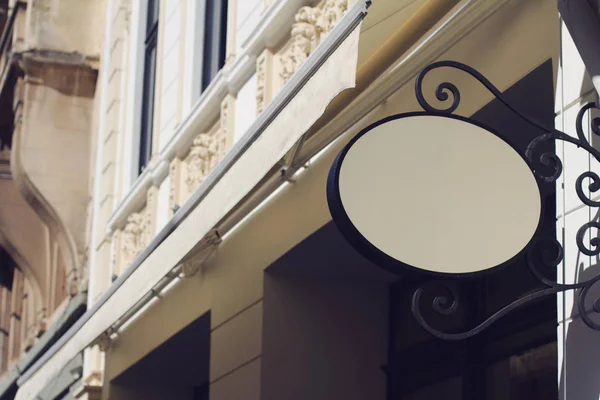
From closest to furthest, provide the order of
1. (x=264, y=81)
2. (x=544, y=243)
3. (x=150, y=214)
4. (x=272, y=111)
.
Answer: (x=544, y=243) → (x=272, y=111) → (x=264, y=81) → (x=150, y=214)

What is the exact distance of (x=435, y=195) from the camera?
418 cm

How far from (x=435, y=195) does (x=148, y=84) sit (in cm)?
871

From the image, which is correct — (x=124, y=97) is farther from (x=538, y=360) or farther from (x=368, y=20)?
(x=538, y=360)

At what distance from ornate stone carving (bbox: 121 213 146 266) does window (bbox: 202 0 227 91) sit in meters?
1.71

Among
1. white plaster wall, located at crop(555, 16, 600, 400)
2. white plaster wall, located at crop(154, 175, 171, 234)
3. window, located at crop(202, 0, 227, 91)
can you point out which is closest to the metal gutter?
white plaster wall, located at crop(555, 16, 600, 400)

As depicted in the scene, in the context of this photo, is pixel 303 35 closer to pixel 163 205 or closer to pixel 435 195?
pixel 163 205

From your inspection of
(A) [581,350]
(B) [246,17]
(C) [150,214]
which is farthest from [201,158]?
(A) [581,350]

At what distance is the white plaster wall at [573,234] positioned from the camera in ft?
Answer: 14.9

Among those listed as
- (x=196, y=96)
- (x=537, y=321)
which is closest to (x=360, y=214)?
(x=537, y=321)

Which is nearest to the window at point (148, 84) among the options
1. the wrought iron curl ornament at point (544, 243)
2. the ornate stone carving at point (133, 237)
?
the ornate stone carving at point (133, 237)

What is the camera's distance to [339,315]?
818 centimetres

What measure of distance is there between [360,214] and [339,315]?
13.7 ft

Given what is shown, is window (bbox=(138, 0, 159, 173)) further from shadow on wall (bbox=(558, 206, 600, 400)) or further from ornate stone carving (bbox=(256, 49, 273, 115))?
shadow on wall (bbox=(558, 206, 600, 400))

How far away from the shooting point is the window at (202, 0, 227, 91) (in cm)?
1022
